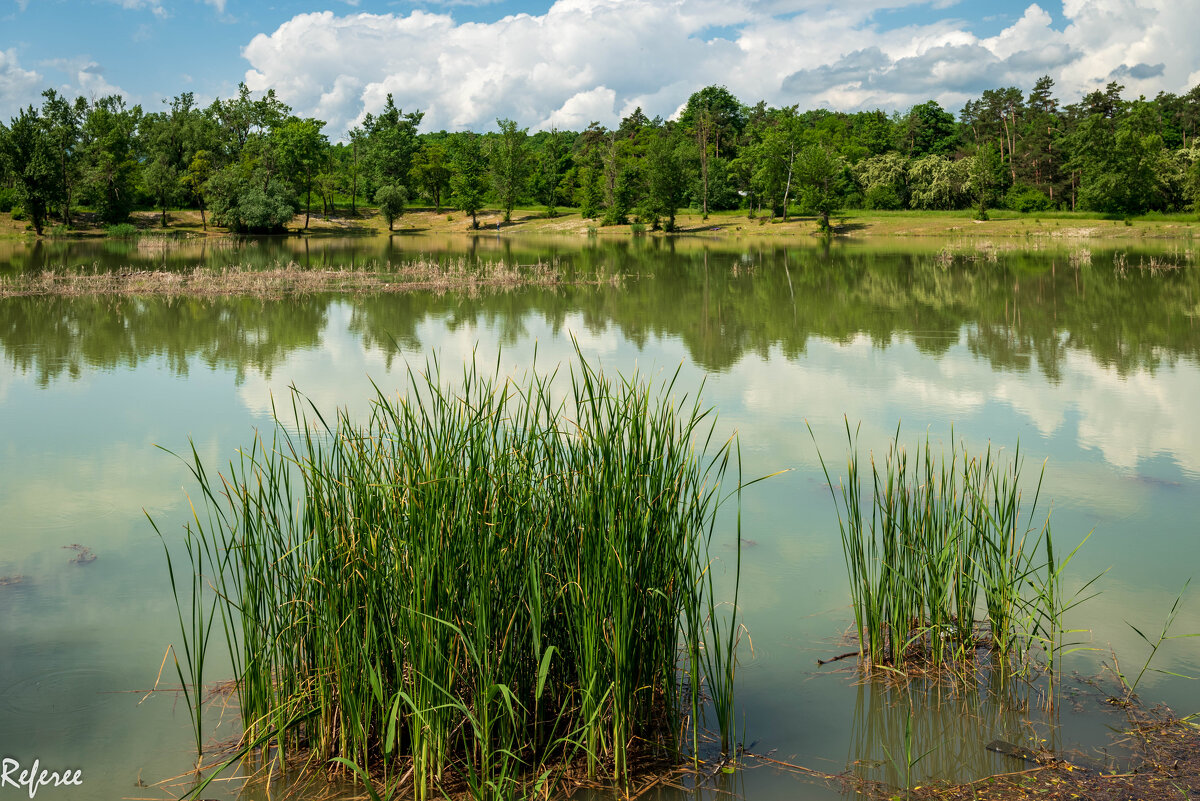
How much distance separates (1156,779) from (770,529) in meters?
3.25

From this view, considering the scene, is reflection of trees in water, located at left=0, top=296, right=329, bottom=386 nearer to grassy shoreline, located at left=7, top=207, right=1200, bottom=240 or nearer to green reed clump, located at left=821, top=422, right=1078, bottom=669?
green reed clump, located at left=821, top=422, right=1078, bottom=669

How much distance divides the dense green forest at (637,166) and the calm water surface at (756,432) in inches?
1554

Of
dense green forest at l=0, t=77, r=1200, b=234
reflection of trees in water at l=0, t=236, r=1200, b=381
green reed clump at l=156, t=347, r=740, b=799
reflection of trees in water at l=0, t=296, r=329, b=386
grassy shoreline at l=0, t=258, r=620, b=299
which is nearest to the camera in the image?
green reed clump at l=156, t=347, r=740, b=799

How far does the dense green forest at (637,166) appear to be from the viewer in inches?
2248

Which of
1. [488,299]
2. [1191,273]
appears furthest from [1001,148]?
[488,299]

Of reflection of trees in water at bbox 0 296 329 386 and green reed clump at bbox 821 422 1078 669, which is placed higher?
reflection of trees in water at bbox 0 296 329 386

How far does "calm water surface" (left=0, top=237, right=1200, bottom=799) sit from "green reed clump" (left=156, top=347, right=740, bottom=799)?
0.54m

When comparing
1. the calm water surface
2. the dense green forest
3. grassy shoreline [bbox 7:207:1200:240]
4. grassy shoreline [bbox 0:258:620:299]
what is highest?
the dense green forest

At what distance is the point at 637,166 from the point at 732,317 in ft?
176

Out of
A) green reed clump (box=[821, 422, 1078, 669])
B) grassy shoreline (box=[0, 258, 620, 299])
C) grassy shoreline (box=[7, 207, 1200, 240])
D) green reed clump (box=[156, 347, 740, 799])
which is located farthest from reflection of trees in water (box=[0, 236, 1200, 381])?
grassy shoreline (box=[7, 207, 1200, 240])

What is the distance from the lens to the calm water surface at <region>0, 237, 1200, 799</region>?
4145 millimetres

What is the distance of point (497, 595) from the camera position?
3.56m

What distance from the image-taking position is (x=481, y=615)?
326cm

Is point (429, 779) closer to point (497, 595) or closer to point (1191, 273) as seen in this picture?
point (497, 595)
